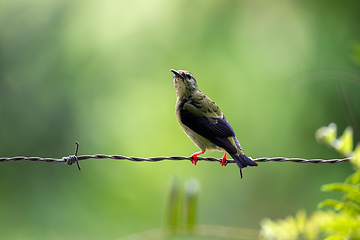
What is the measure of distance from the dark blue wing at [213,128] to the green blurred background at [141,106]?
8.29 meters

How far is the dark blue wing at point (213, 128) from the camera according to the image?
397 cm

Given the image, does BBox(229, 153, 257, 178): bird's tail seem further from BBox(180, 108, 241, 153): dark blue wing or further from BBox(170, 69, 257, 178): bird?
BBox(180, 108, 241, 153): dark blue wing

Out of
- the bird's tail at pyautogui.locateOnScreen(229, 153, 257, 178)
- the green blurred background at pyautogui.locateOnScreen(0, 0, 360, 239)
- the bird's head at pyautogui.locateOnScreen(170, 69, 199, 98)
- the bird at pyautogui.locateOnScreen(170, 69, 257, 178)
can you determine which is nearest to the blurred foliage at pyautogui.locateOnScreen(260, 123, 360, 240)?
the bird's tail at pyautogui.locateOnScreen(229, 153, 257, 178)

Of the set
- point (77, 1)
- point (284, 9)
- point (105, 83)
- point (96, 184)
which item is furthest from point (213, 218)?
point (77, 1)

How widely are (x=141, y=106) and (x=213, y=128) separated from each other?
10105 millimetres

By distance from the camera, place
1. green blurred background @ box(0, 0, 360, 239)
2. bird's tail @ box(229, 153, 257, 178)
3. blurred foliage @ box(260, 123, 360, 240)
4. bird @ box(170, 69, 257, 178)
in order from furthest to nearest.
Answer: green blurred background @ box(0, 0, 360, 239) → bird @ box(170, 69, 257, 178) → bird's tail @ box(229, 153, 257, 178) → blurred foliage @ box(260, 123, 360, 240)

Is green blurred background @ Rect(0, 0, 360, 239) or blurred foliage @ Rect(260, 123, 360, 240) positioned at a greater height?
green blurred background @ Rect(0, 0, 360, 239)

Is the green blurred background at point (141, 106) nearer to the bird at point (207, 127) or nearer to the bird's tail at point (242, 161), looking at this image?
the bird at point (207, 127)

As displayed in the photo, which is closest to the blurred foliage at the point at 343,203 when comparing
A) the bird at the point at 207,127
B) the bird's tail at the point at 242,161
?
the bird's tail at the point at 242,161

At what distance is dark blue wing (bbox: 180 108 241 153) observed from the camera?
13.0 ft

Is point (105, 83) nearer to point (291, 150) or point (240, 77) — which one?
point (240, 77)

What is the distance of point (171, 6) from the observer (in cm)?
1327

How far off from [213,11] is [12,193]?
7.47 metres

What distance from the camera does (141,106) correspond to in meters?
14.0
